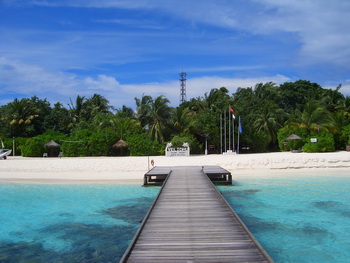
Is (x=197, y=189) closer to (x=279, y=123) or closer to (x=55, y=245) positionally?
(x=55, y=245)

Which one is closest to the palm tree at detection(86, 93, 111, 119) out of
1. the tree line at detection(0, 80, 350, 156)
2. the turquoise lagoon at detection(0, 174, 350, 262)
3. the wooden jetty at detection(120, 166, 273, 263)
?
the tree line at detection(0, 80, 350, 156)

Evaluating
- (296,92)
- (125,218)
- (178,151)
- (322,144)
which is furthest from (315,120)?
(125,218)

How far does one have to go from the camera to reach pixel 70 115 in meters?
44.9

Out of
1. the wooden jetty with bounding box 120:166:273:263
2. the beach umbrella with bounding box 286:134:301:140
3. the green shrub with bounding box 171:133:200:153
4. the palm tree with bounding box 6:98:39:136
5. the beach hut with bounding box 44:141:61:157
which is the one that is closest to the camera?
the wooden jetty with bounding box 120:166:273:263

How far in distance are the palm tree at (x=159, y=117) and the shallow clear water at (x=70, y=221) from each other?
1672 cm

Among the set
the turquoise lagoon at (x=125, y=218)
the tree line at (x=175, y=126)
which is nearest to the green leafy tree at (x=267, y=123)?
the tree line at (x=175, y=126)

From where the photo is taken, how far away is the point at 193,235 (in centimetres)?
614

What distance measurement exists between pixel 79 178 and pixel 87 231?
9756 mm

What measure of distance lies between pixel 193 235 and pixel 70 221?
553 cm

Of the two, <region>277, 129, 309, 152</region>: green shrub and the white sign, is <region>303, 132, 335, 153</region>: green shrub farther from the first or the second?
the white sign

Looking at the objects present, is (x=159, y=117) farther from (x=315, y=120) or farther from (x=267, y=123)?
(x=315, y=120)

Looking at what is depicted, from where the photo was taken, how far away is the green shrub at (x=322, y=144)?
1152 inches

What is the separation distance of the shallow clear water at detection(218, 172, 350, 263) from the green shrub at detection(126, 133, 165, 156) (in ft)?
46.1

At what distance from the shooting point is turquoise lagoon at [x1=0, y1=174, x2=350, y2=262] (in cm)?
758
